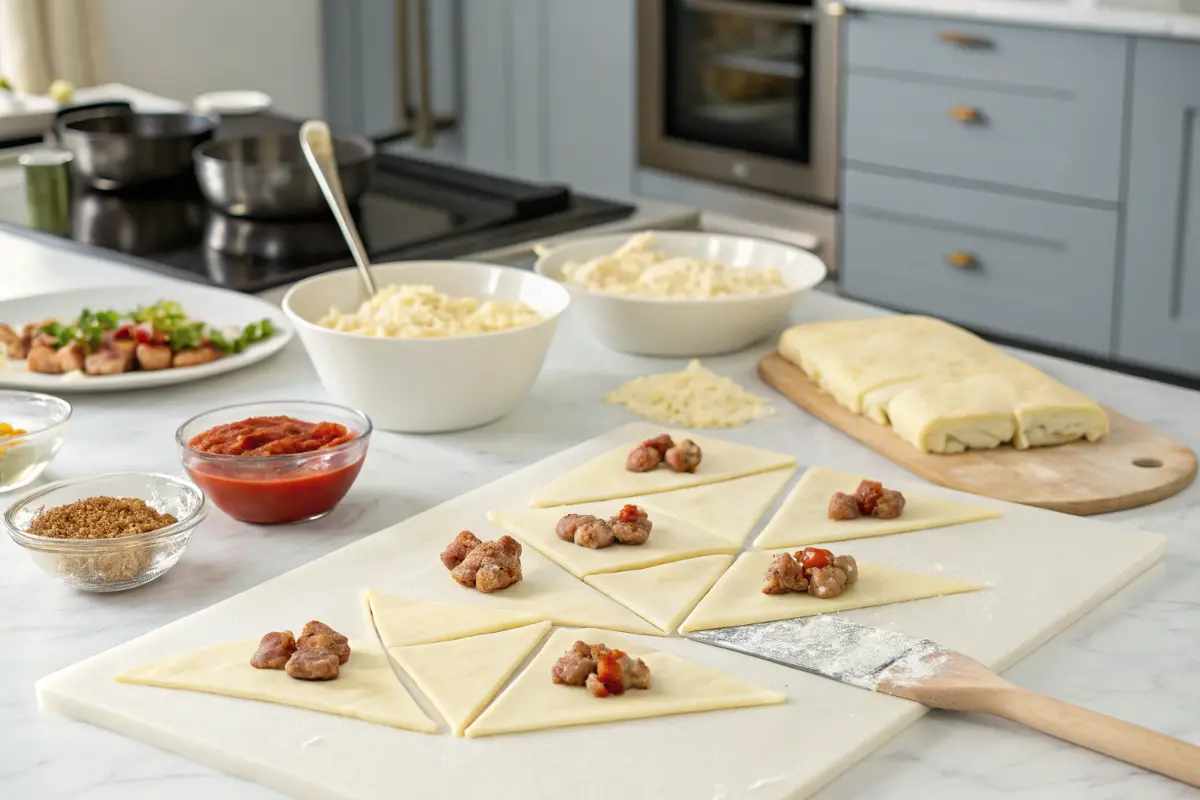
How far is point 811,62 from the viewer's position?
3.84 metres

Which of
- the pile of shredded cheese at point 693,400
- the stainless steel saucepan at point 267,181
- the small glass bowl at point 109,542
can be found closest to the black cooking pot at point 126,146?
the stainless steel saucepan at point 267,181

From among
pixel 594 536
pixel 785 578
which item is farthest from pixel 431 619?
pixel 785 578

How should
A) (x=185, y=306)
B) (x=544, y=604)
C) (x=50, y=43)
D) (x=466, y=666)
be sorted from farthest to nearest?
(x=50, y=43) < (x=185, y=306) < (x=544, y=604) < (x=466, y=666)

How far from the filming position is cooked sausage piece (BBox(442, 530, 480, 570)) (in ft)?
4.06

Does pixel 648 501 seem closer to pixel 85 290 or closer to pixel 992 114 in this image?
pixel 85 290

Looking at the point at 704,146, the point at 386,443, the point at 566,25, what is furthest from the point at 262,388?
the point at 566,25

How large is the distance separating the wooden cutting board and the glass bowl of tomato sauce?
0.55 metres

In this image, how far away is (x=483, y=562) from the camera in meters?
1.21

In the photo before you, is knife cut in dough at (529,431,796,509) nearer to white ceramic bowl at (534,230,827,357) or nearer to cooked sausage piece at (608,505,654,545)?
cooked sausage piece at (608,505,654,545)

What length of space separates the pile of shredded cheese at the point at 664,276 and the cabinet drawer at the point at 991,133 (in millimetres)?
1747

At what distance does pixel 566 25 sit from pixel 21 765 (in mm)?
3848

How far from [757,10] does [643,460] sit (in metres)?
2.75

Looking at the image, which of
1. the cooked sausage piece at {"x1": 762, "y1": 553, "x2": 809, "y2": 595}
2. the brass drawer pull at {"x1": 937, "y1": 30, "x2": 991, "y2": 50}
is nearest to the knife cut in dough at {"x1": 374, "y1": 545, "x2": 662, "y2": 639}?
the cooked sausage piece at {"x1": 762, "y1": 553, "x2": 809, "y2": 595}

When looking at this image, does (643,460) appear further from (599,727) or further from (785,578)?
(599,727)
